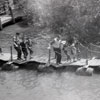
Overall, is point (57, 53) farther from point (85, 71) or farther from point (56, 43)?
point (85, 71)

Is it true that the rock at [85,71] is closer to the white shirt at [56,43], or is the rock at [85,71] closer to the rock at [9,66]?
the white shirt at [56,43]

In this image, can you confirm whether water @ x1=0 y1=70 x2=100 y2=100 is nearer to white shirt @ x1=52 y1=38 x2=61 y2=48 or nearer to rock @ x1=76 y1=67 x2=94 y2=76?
rock @ x1=76 y1=67 x2=94 y2=76

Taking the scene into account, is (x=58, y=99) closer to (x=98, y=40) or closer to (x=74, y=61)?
(x=74, y=61)

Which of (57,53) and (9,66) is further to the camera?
(9,66)

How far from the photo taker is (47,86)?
21703 millimetres

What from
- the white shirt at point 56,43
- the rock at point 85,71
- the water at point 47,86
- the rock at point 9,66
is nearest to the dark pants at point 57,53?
the white shirt at point 56,43

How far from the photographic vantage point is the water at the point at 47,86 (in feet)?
66.4

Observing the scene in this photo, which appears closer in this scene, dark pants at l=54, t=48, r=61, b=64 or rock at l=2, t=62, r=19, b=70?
dark pants at l=54, t=48, r=61, b=64

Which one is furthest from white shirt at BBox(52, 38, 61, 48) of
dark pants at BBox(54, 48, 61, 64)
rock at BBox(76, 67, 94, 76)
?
rock at BBox(76, 67, 94, 76)

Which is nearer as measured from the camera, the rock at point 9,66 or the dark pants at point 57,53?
the dark pants at point 57,53

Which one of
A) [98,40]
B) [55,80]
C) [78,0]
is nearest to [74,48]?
[55,80]

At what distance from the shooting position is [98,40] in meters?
30.9

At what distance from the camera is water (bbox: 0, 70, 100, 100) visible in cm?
2025

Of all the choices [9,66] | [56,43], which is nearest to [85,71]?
[56,43]
